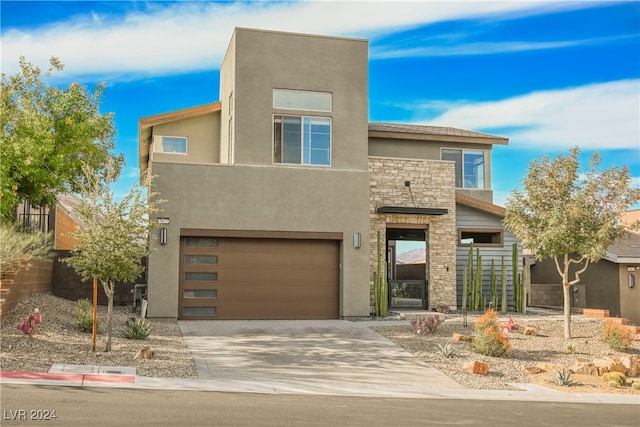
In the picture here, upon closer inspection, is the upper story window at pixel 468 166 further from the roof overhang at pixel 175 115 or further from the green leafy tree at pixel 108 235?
the green leafy tree at pixel 108 235

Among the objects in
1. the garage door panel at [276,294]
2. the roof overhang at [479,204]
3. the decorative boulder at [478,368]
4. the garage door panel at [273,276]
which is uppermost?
the roof overhang at [479,204]

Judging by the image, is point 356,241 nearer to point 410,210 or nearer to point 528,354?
point 410,210

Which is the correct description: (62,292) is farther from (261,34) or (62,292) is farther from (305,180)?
(261,34)

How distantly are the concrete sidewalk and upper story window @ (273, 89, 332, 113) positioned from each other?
273 inches

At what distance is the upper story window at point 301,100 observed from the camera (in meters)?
20.1

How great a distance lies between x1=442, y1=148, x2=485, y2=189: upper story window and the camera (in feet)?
81.9

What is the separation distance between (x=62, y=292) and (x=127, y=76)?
805 cm

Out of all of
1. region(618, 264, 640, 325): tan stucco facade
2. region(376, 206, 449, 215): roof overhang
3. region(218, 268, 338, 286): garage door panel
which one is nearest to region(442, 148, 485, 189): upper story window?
region(376, 206, 449, 215): roof overhang

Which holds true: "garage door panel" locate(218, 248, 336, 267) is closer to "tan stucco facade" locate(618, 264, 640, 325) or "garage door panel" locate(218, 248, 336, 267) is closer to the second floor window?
the second floor window

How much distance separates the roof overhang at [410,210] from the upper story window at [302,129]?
2308 mm

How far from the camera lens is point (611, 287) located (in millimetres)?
24578

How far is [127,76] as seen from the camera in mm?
23344

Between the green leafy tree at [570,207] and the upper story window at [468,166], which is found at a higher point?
the upper story window at [468,166]

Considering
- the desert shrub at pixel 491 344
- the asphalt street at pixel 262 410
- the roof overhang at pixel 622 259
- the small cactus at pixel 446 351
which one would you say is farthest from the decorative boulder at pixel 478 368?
the roof overhang at pixel 622 259
